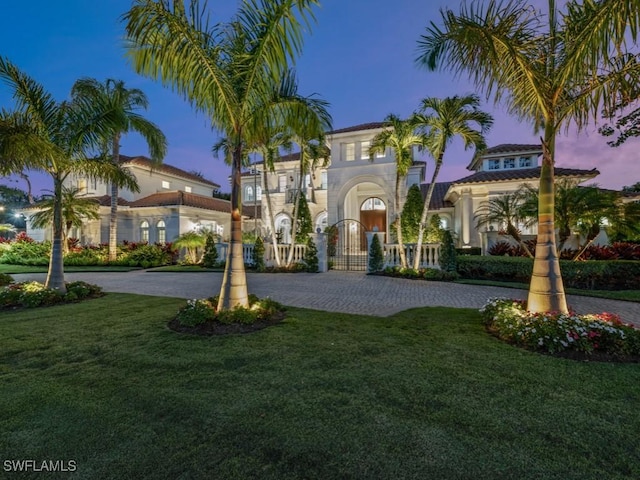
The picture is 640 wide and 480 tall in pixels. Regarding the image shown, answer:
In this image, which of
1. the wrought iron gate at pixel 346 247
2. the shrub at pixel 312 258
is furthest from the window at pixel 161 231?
the shrub at pixel 312 258

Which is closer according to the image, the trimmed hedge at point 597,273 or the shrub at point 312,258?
the trimmed hedge at point 597,273

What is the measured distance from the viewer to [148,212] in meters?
21.0

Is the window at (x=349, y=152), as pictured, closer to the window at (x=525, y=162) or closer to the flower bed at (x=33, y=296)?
the window at (x=525, y=162)

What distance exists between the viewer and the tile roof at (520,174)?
50.5 feet

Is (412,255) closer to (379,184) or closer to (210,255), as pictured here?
(379,184)

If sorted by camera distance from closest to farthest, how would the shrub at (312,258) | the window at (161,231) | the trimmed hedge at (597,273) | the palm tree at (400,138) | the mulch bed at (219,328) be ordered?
the mulch bed at (219,328) < the trimmed hedge at (597,273) < the palm tree at (400,138) < the shrub at (312,258) < the window at (161,231)

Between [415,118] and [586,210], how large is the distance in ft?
21.0

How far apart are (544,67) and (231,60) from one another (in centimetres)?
534

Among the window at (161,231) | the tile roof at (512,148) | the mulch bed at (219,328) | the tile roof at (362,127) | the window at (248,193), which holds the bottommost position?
the mulch bed at (219,328)

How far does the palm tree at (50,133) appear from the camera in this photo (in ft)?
21.4

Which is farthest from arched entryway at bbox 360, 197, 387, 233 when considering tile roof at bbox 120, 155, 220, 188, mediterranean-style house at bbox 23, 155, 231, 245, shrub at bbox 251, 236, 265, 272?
tile roof at bbox 120, 155, 220, 188

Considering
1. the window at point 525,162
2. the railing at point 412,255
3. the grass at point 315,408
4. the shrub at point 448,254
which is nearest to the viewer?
the grass at point 315,408

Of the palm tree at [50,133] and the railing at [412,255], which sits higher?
the palm tree at [50,133]

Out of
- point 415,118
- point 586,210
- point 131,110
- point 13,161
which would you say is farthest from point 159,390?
point 586,210
